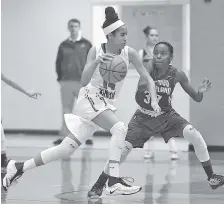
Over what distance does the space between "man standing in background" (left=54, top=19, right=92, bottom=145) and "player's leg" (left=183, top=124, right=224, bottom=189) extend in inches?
212

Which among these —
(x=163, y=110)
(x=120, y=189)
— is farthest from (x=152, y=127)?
(x=120, y=189)

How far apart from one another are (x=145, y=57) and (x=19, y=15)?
4715 mm

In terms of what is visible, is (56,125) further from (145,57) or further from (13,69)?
(145,57)

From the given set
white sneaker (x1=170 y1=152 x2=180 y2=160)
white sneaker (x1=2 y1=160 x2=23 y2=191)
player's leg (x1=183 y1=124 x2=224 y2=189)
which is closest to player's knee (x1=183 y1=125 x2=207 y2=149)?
player's leg (x1=183 y1=124 x2=224 y2=189)

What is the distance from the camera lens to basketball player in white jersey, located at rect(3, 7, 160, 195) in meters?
5.48

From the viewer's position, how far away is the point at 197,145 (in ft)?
19.4

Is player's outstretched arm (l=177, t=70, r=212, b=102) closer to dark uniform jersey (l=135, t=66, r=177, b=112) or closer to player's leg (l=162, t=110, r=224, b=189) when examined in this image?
dark uniform jersey (l=135, t=66, r=177, b=112)

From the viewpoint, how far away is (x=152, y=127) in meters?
6.20

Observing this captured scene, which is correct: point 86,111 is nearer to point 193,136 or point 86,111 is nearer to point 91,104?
point 91,104

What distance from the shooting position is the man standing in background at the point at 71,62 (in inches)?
439

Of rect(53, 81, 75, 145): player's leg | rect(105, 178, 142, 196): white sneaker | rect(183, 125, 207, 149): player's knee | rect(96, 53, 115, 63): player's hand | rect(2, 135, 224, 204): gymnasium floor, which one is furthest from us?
rect(53, 81, 75, 145): player's leg

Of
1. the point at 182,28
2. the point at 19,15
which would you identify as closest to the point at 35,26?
the point at 19,15

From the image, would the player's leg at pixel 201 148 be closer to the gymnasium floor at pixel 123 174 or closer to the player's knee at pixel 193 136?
the player's knee at pixel 193 136

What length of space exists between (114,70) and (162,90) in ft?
2.76
